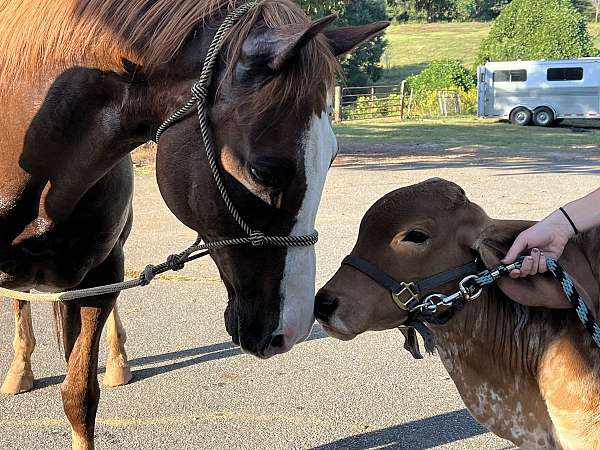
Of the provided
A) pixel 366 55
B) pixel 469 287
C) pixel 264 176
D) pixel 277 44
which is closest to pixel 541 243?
pixel 469 287

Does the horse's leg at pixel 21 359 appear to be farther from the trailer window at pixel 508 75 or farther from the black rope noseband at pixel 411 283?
the trailer window at pixel 508 75

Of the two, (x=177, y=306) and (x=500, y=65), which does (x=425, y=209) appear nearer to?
(x=177, y=306)

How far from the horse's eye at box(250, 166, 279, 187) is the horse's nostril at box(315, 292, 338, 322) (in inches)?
16.1

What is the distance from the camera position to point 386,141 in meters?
21.4

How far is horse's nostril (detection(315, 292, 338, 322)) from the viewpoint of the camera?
223cm

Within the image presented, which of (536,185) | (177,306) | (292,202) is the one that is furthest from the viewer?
(536,185)

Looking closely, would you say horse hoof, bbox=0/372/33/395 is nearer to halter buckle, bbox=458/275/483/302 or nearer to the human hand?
halter buckle, bbox=458/275/483/302

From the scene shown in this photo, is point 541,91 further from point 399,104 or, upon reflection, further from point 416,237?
point 416,237

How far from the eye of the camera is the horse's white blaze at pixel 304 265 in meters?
2.12

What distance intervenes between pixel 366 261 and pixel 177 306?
395cm

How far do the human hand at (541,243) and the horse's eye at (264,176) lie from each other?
0.73 m

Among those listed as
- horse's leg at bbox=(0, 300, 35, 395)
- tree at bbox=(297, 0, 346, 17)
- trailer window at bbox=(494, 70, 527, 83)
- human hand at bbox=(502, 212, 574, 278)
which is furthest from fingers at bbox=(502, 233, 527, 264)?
trailer window at bbox=(494, 70, 527, 83)

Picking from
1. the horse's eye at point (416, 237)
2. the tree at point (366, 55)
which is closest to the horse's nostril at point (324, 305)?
the horse's eye at point (416, 237)

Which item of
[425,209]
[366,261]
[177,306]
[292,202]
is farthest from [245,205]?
[177,306]
